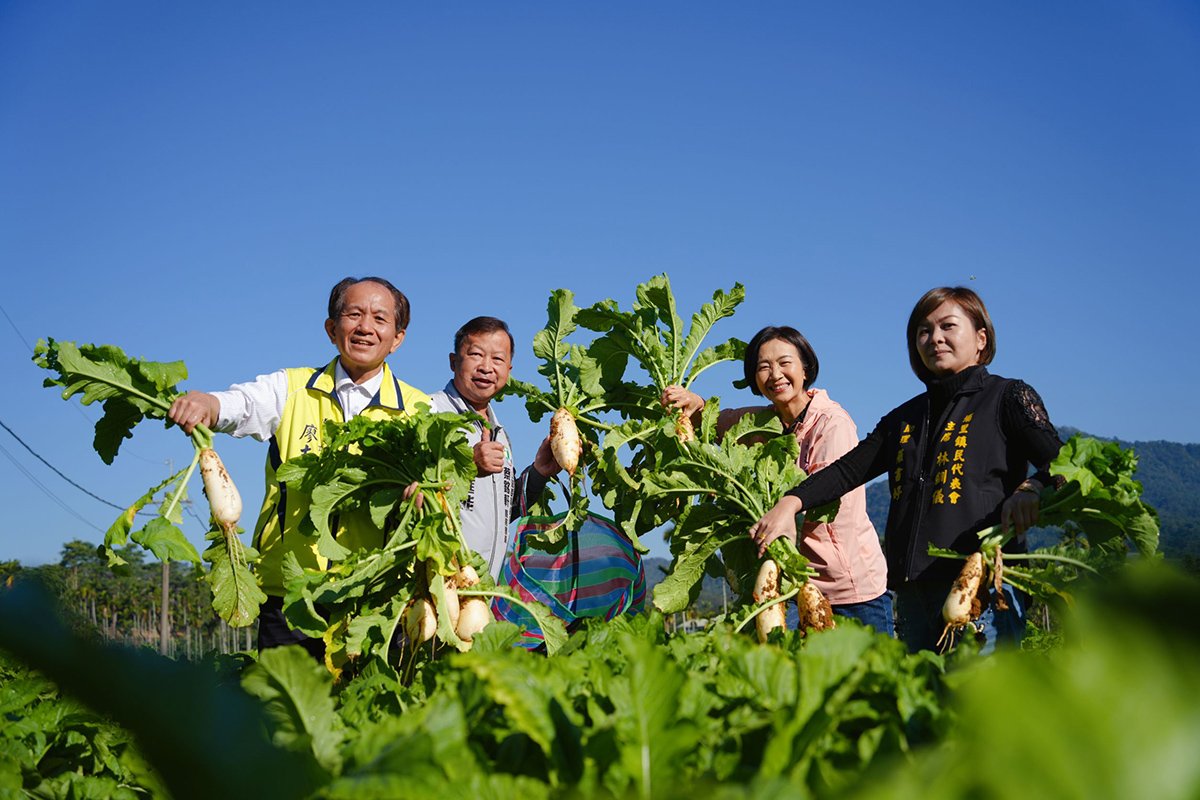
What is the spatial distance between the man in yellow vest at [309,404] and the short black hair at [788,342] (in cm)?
192

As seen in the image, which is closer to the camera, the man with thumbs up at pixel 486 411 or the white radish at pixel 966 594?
the white radish at pixel 966 594

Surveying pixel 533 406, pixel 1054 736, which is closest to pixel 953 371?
pixel 533 406

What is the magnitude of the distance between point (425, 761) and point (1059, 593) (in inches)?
114

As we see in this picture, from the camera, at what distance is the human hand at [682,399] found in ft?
16.7

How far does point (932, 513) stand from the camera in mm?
3854

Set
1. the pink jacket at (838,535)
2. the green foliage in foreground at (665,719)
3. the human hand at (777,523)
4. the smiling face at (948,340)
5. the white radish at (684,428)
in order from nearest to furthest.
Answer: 1. the green foliage in foreground at (665,719)
2. the smiling face at (948,340)
3. the human hand at (777,523)
4. the pink jacket at (838,535)
5. the white radish at (684,428)

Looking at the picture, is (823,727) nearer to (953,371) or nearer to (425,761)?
(425,761)

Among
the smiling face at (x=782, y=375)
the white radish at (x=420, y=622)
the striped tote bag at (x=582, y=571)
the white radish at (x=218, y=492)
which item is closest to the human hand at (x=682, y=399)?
the smiling face at (x=782, y=375)

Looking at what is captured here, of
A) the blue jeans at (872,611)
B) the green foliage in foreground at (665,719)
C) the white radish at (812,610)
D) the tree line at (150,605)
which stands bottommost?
the tree line at (150,605)

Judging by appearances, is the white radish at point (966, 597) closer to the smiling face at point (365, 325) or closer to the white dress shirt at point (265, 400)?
the white dress shirt at point (265, 400)

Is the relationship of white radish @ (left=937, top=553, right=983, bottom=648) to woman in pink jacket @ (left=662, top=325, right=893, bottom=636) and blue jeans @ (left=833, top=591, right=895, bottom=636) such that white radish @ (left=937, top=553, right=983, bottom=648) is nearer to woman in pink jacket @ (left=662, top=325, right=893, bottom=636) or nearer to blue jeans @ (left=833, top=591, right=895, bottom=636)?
woman in pink jacket @ (left=662, top=325, right=893, bottom=636)

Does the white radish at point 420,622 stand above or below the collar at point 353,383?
below

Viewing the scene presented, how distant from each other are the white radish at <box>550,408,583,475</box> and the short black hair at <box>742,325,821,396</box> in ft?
3.51

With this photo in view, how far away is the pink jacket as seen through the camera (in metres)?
4.68
